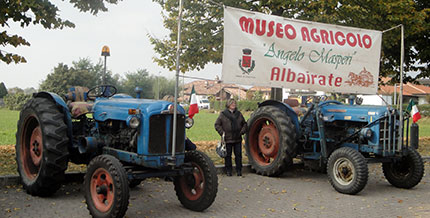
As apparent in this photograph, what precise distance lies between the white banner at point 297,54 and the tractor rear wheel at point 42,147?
2.97m

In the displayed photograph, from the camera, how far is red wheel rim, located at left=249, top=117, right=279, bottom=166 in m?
9.19

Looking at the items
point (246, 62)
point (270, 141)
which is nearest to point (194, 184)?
point (246, 62)

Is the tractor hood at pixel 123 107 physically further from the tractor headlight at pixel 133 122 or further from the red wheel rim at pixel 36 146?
the red wheel rim at pixel 36 146

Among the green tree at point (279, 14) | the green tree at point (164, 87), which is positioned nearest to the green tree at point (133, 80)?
the green tree at point (164, 87)

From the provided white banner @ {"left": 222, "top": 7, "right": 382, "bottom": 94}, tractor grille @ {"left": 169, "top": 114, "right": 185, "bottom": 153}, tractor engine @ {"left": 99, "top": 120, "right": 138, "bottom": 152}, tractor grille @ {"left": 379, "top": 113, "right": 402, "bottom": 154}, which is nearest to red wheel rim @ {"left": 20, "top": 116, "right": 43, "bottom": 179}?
tractor engine @ {"left": 99, "top": 120, "right": 138, "bottom": 152}

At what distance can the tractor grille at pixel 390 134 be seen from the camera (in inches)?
309

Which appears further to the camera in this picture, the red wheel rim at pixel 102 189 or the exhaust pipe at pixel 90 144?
the exhaust pipe at pixel 90 144

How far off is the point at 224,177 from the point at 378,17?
7.70 meters

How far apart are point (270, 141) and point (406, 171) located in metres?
2.67

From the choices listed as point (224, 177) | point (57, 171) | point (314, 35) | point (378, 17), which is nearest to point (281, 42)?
point (314, 35)

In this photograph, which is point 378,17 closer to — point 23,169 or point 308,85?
point 308,85

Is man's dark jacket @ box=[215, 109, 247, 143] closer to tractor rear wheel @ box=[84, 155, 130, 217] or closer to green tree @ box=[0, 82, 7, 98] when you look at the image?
tractor rear wheel @ box=[84, 155, 130, 217]

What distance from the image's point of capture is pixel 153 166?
5496mm

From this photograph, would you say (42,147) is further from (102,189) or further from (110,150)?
(102,189)
